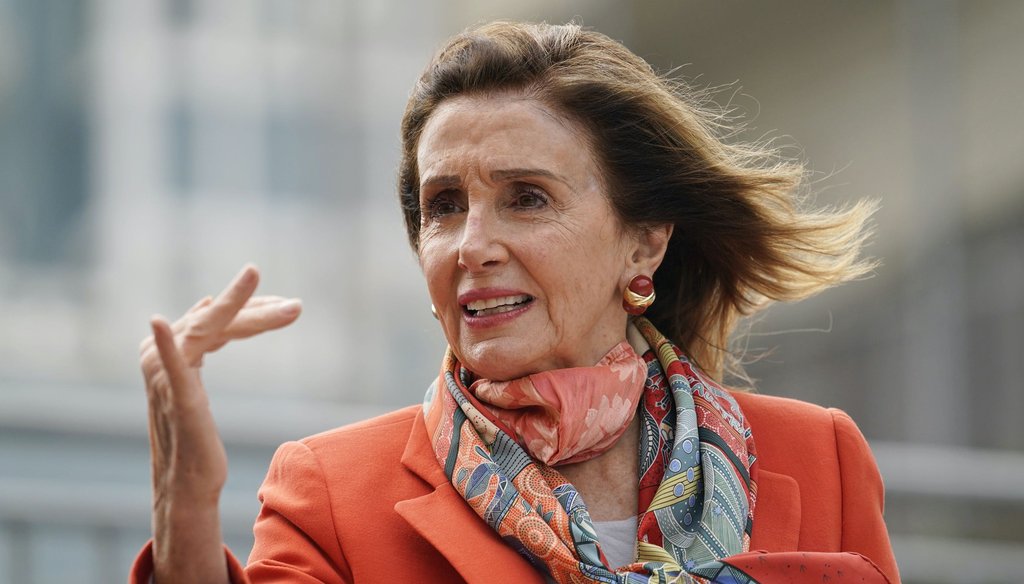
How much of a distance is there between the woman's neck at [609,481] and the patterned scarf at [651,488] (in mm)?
41

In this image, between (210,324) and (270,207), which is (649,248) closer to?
(210,324)

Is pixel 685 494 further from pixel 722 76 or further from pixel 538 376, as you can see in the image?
pixel 722 76

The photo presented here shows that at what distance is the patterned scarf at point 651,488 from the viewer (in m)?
2.74

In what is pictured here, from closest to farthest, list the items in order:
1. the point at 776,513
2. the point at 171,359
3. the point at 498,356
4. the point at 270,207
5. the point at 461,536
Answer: the point at 171,359, the point at 461,536, the point at 498,356, the point at 776,513, the point at 270,207

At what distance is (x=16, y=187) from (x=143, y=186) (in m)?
0.62

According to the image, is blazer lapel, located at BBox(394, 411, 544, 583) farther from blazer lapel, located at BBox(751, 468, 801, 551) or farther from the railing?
the railing

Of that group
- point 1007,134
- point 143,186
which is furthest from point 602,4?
point 143,186

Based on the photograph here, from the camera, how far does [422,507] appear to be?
2848 millimetres

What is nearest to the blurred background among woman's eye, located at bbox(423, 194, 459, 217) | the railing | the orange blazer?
the railing

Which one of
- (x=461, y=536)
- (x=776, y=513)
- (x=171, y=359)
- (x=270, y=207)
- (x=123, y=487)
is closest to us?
(x=171, y=359)

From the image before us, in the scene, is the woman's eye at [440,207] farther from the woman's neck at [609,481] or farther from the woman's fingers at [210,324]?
the woman's fingers at [210,324]

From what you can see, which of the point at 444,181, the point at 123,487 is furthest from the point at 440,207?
the point at 123,487

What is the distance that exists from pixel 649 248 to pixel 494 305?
A: 0.44 metres

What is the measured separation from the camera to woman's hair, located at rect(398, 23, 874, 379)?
3080 mm
